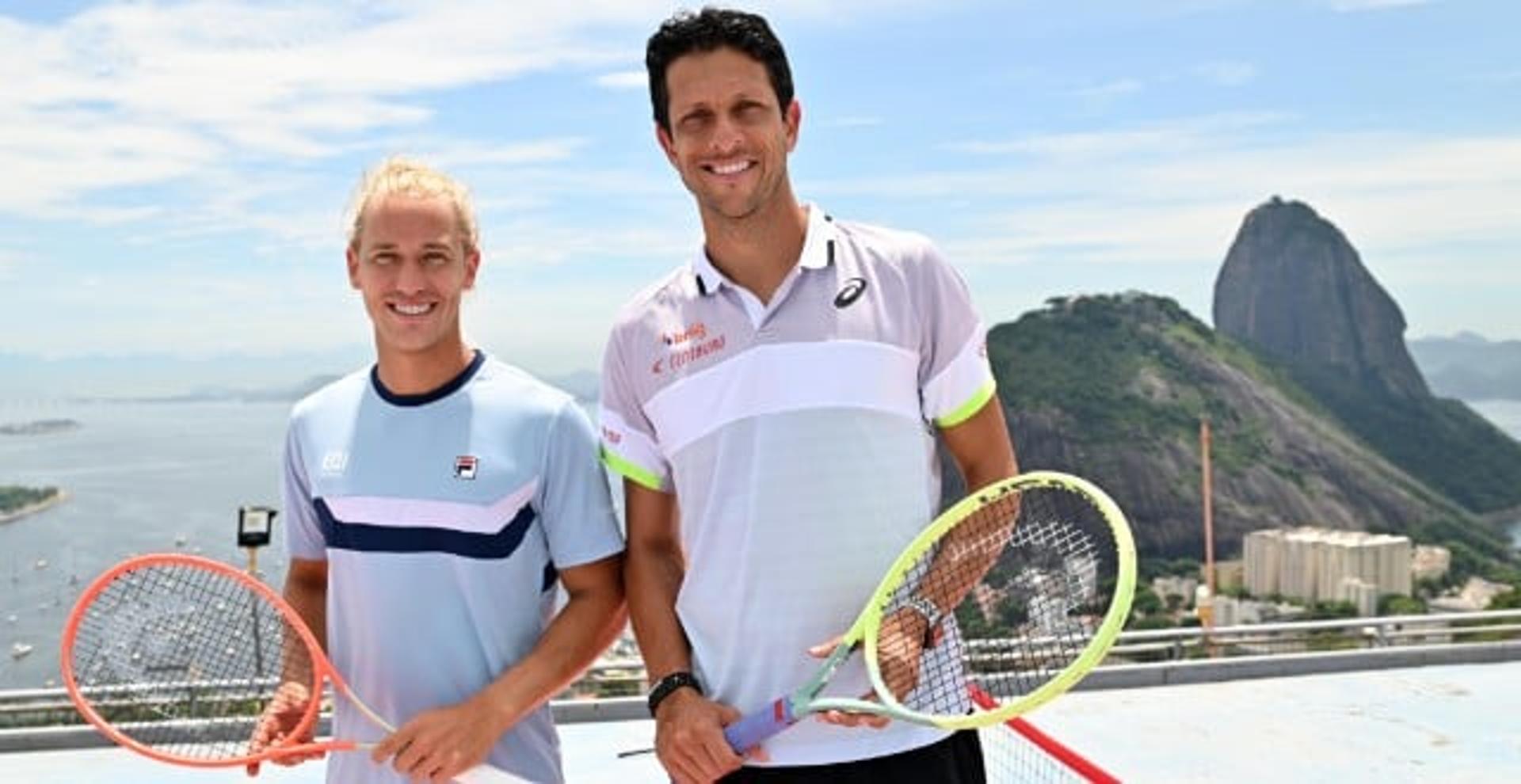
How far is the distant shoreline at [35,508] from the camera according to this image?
3567 inches

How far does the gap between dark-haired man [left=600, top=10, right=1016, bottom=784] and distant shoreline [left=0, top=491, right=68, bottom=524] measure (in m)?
98.9

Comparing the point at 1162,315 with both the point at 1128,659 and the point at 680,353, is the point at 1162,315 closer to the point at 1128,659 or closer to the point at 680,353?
the point at 1128,659

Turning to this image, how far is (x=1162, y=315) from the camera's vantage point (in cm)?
7638

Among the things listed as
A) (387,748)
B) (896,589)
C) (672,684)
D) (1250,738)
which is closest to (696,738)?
(672,684)

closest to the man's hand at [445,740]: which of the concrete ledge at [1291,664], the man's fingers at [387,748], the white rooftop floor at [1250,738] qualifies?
the man's fingers at [387,748]

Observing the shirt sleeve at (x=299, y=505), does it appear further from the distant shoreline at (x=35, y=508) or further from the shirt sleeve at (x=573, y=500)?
the distant shoreline at (x=35, y=508)

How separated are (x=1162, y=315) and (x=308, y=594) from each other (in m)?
77.1

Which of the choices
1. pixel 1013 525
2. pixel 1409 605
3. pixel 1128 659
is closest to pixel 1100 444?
pixel 1409 605

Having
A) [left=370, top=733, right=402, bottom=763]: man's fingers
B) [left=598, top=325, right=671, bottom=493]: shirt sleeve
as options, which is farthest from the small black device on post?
[left=598, top=325, right=671, bottom=493]: shirt sleeve

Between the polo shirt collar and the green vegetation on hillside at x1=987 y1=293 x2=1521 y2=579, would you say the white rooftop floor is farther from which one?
the green vegetation on hillside at x1=987 y1=293 x2=1521 y2=579

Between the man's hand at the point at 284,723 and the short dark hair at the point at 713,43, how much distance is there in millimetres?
1115

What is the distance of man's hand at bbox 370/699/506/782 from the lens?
221cm

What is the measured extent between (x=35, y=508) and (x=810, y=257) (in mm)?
105775

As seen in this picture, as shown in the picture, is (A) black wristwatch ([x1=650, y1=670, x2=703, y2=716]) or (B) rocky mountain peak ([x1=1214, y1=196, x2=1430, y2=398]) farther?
(B) rocky mountain peak ([x1=1214, y1=196, x2=1430, y2=398])
